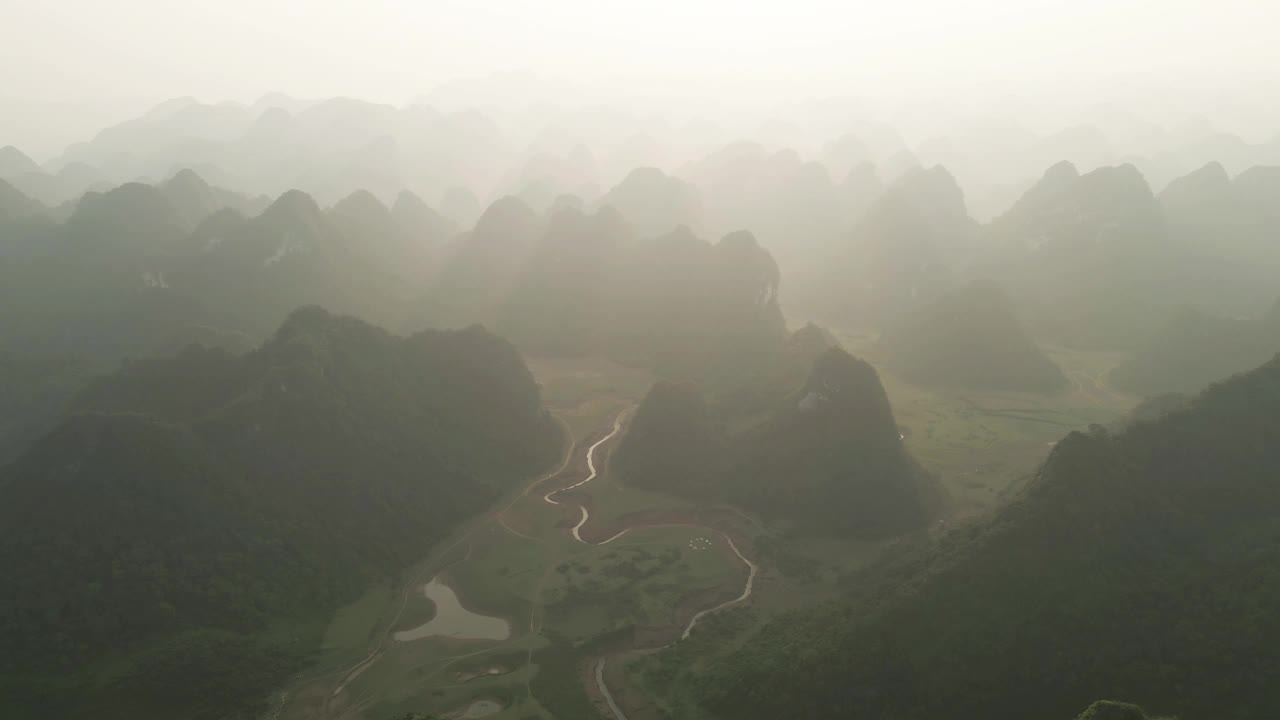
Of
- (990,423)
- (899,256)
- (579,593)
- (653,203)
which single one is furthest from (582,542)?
(653,203)

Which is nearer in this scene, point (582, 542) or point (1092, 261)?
point (582, 542)

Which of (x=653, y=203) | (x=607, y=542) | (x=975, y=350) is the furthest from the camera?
(x=653, y=203)

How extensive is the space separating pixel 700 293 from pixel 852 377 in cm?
3022

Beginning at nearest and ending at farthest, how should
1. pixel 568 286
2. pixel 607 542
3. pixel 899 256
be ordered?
1. pixel 607 542
2. pixel 568 286
3. pixel 899 256

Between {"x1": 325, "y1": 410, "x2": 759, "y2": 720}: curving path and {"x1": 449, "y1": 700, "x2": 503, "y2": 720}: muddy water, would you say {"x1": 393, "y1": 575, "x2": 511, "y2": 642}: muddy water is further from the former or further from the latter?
{"x1": 449, "y1": 700, "x2": 503, "y2": 720}: muddy water

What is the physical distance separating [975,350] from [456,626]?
166 feet

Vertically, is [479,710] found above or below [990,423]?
above

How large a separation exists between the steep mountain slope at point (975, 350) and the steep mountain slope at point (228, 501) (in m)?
36.1

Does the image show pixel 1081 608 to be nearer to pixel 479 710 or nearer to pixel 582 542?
pixel 479 710

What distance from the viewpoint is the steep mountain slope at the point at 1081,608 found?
25922 mm

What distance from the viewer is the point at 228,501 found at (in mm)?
37312

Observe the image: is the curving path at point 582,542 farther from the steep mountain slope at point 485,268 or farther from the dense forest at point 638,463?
the steep mountain slope at point 485,268

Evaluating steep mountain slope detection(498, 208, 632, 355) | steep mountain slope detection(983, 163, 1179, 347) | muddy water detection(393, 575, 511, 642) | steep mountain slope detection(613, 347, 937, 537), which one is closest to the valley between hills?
muddy water detection(393, 575, 511, 642)

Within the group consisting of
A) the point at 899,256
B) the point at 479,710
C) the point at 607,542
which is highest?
the point at 899,256
